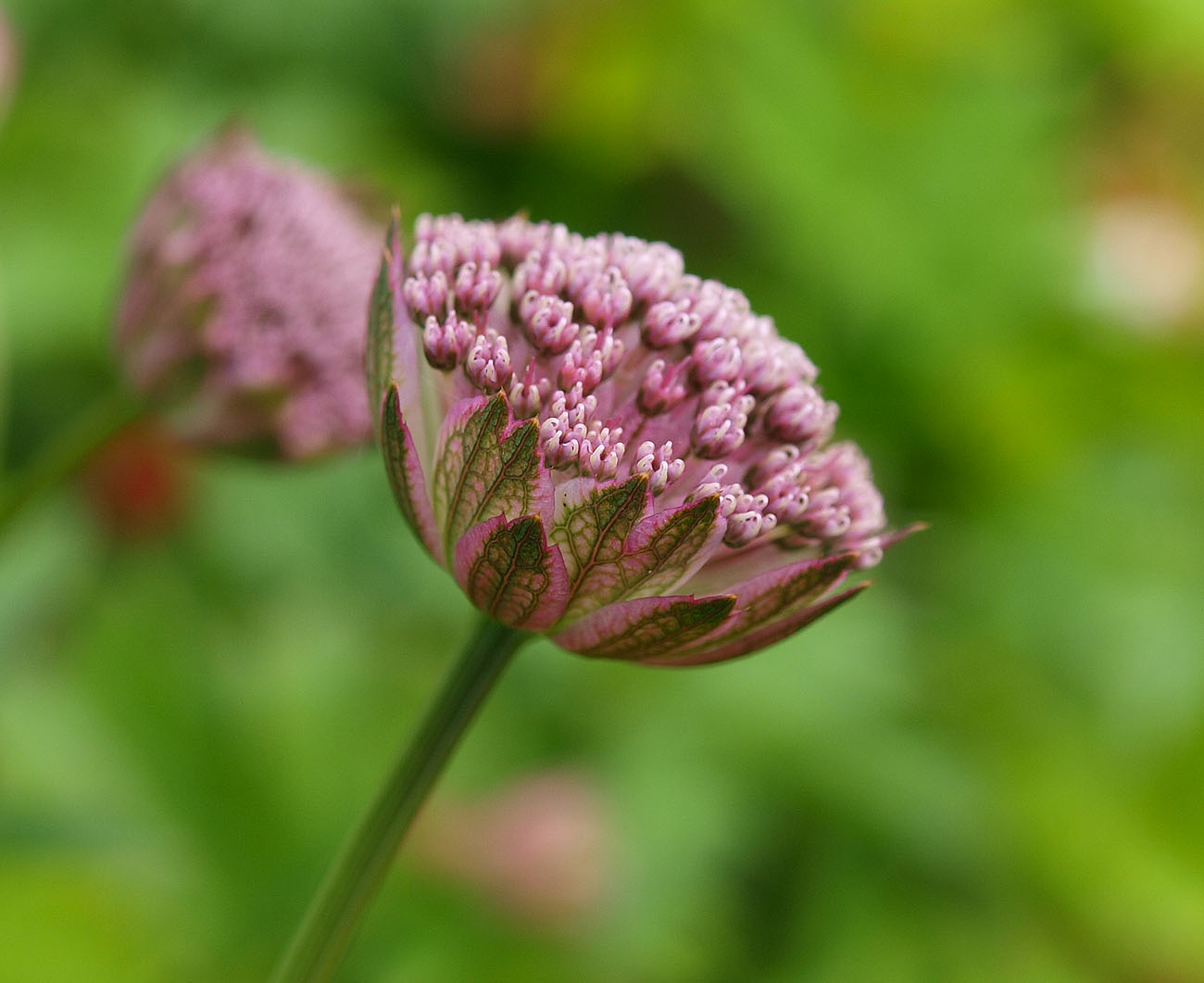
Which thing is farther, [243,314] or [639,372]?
[243,314]

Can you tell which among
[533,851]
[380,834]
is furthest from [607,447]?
[533,851]

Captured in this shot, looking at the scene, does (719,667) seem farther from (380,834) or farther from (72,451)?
(380,834)

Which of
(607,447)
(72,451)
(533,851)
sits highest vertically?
(607,447)

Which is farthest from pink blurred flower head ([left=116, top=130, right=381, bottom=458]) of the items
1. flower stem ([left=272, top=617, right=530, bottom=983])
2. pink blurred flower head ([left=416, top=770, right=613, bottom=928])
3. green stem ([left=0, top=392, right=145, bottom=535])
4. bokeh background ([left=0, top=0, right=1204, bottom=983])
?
pink blurred flower head ([left=416, top=770, right=613, bottom=928])

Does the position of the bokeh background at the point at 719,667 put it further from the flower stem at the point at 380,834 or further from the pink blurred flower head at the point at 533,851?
the flower stem at the point at 380,834

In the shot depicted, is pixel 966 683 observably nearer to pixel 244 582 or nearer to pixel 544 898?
pixel 544 898

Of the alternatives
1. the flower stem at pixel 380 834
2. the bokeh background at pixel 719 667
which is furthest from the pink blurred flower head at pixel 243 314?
the flower stem at pixel 380 834

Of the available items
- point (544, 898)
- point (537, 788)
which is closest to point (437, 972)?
point (544, 898)

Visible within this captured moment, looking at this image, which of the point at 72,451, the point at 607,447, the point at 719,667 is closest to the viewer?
the point at 607,447
